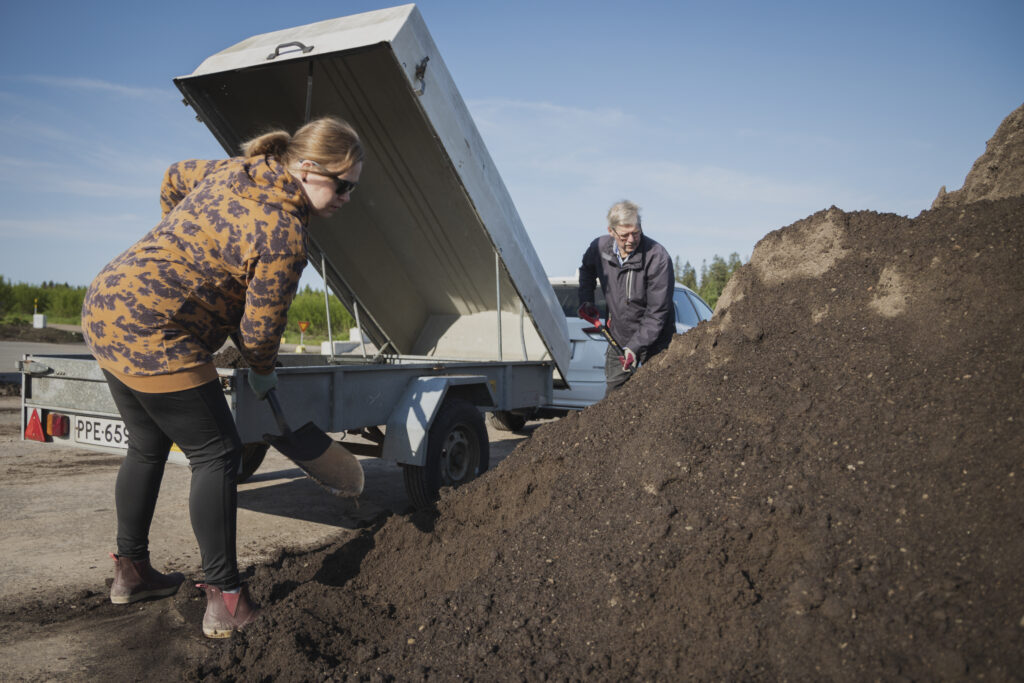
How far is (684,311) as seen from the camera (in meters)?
7.45

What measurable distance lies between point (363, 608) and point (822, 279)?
2.56m

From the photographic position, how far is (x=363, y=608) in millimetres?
2750

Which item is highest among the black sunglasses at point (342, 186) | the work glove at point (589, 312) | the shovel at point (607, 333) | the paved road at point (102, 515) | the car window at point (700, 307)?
the black sunglasses at point (342, 186)

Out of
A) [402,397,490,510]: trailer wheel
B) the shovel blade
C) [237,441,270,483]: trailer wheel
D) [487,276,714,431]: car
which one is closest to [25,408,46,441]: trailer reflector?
[237,441,270,483]: trailer wheel

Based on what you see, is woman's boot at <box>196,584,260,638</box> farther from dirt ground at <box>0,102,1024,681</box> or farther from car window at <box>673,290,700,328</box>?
car window at <box>673,290,700,328</box>

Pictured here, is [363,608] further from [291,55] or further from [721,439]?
[291,55]

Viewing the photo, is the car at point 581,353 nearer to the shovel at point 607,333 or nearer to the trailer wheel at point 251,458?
the shovel at point 607,333

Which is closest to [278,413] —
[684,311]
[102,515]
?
[102,515]

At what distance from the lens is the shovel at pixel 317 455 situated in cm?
296

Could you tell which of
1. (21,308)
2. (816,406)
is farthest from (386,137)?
(21,308)

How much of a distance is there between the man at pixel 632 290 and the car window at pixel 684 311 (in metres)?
2.58

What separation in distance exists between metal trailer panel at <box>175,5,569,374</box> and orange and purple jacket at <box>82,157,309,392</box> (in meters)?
1.54

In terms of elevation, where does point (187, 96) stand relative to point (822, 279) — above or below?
above

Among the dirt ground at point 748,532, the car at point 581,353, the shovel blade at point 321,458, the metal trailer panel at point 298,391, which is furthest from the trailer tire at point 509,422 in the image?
the shovel blade at point 321,458
